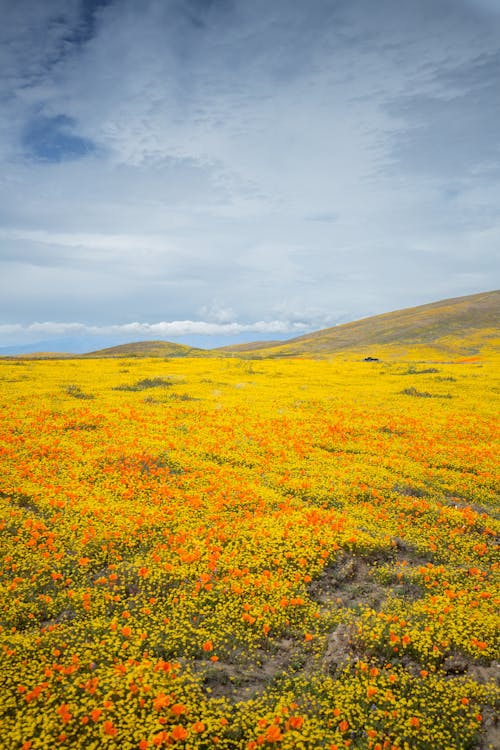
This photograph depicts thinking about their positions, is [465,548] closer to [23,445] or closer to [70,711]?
[70,711]

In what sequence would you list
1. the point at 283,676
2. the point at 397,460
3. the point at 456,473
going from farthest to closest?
the point at 397,460
the point at 456,473
the point at 283,676

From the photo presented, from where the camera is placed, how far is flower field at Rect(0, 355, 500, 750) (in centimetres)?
641

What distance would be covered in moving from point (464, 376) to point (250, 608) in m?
40.2

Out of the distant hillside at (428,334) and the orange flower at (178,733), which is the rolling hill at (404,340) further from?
the orange flower at (178,733)

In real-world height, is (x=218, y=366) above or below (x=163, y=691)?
above

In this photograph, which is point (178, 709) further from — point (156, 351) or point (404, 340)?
point (404, 340)

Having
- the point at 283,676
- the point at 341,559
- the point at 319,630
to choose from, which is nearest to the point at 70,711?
the point at 283,676

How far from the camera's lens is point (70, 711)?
629 centimetres

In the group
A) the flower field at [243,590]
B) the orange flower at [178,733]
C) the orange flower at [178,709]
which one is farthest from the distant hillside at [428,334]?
the orange flower at [178,733]

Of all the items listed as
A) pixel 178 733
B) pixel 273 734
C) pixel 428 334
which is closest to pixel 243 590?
pixel 273 734

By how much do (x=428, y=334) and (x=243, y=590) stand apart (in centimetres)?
12180

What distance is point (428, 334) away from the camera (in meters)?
118

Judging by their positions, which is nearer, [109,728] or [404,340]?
[109,728]

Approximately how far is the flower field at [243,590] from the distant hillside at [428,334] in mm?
81688
